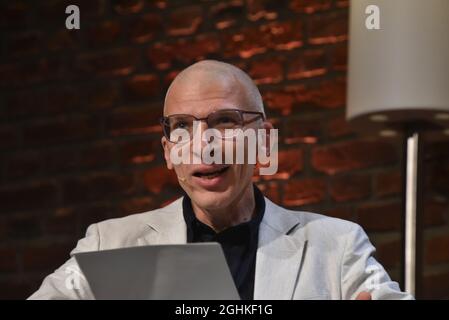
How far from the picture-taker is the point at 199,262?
1.48 metres

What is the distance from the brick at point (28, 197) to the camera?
10.3ft

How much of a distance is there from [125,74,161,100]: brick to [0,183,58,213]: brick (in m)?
0.37

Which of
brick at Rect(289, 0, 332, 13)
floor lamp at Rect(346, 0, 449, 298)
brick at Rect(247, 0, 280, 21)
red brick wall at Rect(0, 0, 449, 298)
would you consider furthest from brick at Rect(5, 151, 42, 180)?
floor lamp at Rect(346, 0, 449, 298)

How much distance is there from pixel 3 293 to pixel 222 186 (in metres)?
1.43

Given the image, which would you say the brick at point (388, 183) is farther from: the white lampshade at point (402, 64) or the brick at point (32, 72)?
the brick at point (32, 72)

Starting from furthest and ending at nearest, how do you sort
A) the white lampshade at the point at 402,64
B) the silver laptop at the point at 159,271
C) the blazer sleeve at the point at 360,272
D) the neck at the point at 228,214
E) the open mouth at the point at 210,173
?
1. the white lampshade at the point at 402,64
2. the neck at the point at 228,214
3. the open mouth at the point at 210,173
4. the blazer sleeve at the point at 360,272
5. the silver laptop at the point at 159,271

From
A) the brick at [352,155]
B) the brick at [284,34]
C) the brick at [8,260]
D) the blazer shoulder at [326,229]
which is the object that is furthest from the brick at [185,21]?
the blazer shoulder at [326,229]

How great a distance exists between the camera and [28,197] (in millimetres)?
3162

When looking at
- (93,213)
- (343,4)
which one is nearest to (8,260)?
(93,213)

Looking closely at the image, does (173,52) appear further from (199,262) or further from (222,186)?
(199,262)

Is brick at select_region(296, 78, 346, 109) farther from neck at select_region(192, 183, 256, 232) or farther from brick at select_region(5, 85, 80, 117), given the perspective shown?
neck at select_region(192, 183, 256, 232)

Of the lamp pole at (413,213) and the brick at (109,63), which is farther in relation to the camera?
the brick at (109,63)

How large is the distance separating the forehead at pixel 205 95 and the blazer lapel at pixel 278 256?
0.77ft
